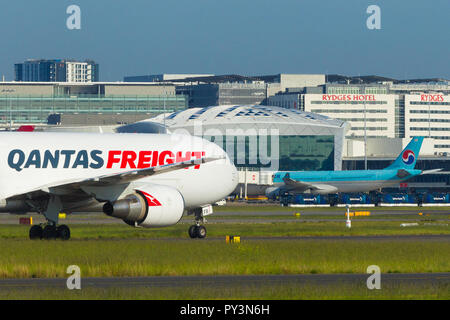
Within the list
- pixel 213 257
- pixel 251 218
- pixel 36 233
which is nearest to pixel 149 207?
pixel 36 233

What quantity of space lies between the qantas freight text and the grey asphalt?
1372 cm

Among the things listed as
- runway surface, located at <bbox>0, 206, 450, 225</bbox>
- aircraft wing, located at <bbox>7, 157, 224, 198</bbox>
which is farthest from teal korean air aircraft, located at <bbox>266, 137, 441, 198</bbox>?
aircraft wing, located at <bbox>7, 157, 224, 198</bbox>

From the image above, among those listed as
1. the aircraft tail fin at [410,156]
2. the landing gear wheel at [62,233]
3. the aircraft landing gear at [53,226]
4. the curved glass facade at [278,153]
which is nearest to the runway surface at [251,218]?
the aircraft landing gear at [53,226]

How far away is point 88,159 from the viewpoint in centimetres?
4109

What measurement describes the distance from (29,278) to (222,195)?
2054 centimetres

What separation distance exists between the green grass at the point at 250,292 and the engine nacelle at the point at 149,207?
14.8 m

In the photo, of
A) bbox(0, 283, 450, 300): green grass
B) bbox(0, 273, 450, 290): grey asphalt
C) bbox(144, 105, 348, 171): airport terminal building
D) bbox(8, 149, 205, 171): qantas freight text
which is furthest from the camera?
bbox(144, 105, 348, 171): airport terminal building

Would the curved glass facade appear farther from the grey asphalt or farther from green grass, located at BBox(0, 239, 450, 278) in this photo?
the grey asphalt

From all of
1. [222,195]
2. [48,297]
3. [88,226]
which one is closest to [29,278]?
[48,297]

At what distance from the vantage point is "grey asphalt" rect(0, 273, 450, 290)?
2512 centimetres

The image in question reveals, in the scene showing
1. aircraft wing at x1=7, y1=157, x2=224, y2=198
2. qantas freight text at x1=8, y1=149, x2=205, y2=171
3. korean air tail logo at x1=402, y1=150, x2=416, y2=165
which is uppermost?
qantas freight text at x1=8, y1=149, x2=205, y2=171

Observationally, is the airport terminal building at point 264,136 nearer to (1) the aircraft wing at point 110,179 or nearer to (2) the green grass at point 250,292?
(1) the aircraft wing at point 110,179
